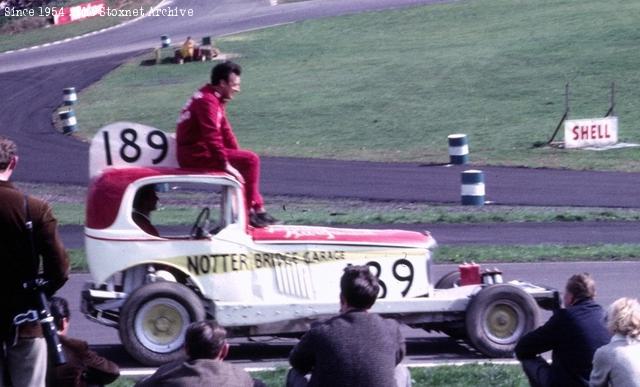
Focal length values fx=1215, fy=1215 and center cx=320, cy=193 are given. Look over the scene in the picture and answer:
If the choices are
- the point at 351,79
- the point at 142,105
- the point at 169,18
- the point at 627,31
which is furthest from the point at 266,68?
the point at 169,18

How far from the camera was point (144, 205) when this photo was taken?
10.2 meters

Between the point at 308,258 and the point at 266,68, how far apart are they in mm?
35752

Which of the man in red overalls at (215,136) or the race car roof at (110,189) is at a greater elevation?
the man in red overalls at (215,136)

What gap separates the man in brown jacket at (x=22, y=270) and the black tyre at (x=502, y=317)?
15.1ft

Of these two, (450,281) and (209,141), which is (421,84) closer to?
(450,281)

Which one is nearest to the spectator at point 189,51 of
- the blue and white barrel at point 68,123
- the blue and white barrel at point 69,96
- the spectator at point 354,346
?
the blue and white barrel at point 69,96

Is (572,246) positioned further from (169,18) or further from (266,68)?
(169,18)

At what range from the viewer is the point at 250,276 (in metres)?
10.0

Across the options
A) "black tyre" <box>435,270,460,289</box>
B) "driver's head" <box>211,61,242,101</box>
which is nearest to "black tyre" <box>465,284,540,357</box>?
"black tyre" <box>435,270,460,289</box>

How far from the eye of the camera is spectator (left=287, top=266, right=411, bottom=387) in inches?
235

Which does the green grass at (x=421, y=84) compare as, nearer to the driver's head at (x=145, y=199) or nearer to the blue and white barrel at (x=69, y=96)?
the blue and white barrel at (x=69, y=96)

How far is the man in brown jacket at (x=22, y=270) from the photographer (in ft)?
20.1

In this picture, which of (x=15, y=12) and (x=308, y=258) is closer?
(x=308, y=258)

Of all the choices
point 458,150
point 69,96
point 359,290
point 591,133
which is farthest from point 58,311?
point 69,96
